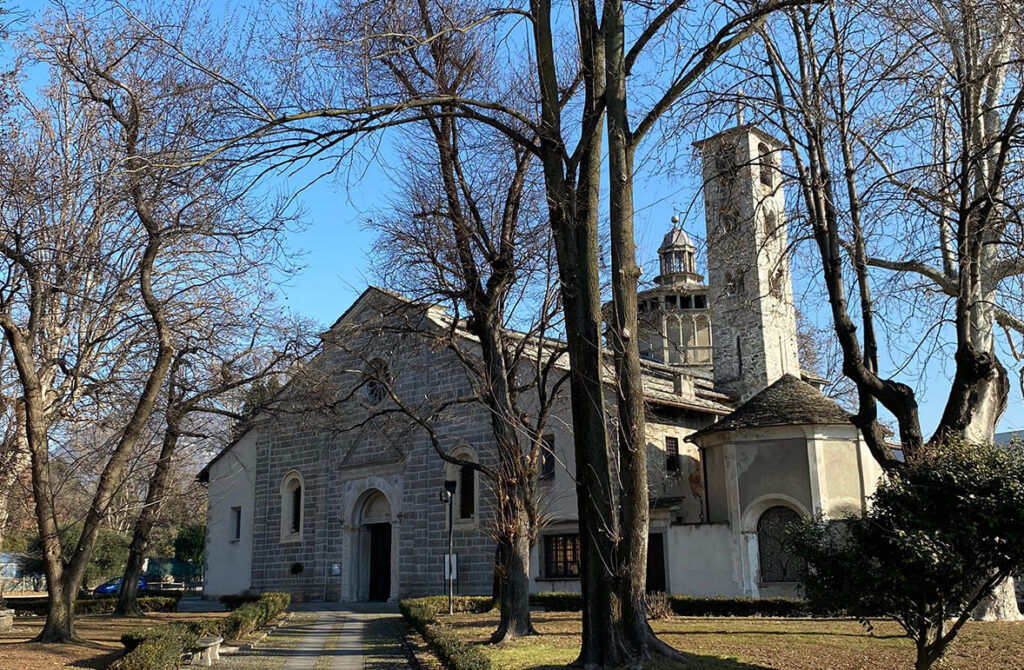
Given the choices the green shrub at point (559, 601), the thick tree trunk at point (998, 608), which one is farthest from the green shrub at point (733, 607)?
the thick tree trunk at point (998, 608)

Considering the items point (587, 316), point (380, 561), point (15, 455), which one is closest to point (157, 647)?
point (587, 316)

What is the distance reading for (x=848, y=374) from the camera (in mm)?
12609

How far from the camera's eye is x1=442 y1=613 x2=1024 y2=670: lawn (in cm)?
1047

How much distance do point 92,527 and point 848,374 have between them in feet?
42.7

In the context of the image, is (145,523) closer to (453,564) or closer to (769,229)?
(453,564)

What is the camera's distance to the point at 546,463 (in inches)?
1079

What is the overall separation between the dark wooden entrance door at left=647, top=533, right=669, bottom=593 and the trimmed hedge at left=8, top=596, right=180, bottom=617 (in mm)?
15731

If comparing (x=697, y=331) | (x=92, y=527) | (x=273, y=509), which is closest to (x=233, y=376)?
(x=92, y=527)

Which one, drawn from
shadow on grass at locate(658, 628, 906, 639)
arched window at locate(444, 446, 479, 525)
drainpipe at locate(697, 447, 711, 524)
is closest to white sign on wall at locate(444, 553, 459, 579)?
arched window at locate(444, 446, 479, 525)

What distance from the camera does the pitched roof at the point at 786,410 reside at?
2330 cm

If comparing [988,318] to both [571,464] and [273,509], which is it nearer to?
[571,464]

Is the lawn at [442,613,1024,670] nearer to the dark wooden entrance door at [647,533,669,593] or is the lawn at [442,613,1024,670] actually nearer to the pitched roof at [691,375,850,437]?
the pitched roof at [691,375,850,437]

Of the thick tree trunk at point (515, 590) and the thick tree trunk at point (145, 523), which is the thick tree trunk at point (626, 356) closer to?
the thick tree trunk at point (515, 590)

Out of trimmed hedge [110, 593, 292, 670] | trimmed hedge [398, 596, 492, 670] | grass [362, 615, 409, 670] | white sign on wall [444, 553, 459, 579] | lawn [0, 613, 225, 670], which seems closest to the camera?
trimmed hedge [398, 596, 492, 670]
